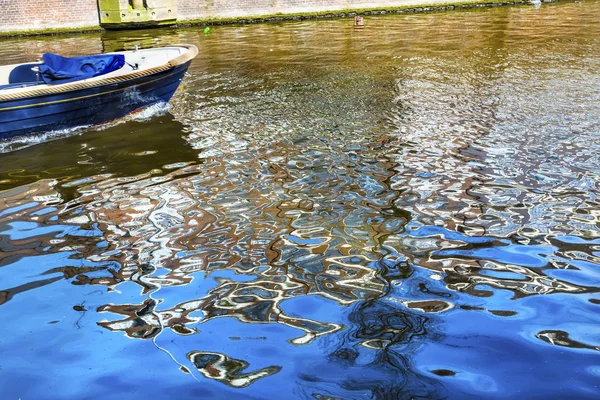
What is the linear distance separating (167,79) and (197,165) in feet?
10.1

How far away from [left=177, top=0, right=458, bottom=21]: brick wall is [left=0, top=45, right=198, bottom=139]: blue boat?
1502 centimetres

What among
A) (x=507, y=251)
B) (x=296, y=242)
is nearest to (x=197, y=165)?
(x=296, y=242)

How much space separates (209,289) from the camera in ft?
15.0

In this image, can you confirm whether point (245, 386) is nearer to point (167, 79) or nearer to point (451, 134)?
point (451, 134)

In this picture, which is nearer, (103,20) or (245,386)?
(245,386)

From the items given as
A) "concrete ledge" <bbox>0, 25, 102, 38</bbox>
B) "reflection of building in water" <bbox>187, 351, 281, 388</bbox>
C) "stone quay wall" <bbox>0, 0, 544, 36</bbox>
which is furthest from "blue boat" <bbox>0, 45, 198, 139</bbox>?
"stone quay wall" <bbox>0, 0, 544, 36</bbox>

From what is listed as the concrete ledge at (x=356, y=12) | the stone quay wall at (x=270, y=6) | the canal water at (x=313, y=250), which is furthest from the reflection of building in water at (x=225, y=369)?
the stone quay wall at (x=270, y=6)

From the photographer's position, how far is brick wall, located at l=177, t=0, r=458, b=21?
24.3 metres

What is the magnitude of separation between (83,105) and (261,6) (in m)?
17.4

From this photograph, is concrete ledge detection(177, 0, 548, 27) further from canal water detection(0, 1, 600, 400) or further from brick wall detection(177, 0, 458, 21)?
canal water detection(0, 1, 600, 400)

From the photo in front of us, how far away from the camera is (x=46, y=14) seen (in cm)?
2291

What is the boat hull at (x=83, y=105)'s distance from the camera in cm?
812

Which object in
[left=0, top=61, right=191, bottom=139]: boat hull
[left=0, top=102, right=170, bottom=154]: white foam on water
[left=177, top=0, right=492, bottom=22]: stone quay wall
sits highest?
[left=177, top=0, right=492, bottom=22]: stone quay wall

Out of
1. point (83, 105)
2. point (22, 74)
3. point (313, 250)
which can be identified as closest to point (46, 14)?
point (22, 74)
